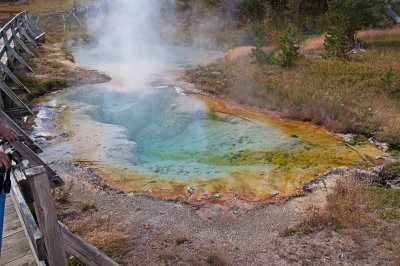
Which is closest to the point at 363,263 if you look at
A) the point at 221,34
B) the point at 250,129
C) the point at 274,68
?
the point at 250,129

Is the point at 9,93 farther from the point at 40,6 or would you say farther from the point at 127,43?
the point at 40,6

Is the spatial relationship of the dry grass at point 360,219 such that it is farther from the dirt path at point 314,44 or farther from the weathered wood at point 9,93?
the dirt path at point 314,44

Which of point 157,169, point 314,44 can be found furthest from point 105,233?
point 314,44

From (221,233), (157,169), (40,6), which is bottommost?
(221,233)

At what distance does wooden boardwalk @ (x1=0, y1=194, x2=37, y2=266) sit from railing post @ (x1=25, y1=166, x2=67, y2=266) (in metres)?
0.82

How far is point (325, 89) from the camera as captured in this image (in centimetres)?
1058

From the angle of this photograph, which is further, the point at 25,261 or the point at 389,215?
the point at 389,215

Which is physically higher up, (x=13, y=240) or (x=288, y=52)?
(x=13, y=240)

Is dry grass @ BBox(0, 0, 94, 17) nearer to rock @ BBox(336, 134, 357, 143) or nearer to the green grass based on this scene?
rock @ BBox(336, 134, 357, 143)

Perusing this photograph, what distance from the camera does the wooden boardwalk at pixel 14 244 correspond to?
10.9 ft

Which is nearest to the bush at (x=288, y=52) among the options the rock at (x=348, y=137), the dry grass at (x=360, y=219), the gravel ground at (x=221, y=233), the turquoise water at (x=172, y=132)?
the turquoise water at (x=172, y=132)

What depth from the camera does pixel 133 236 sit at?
5.07 meters

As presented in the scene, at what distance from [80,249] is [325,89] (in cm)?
904

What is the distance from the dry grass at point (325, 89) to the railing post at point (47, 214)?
7.03m
